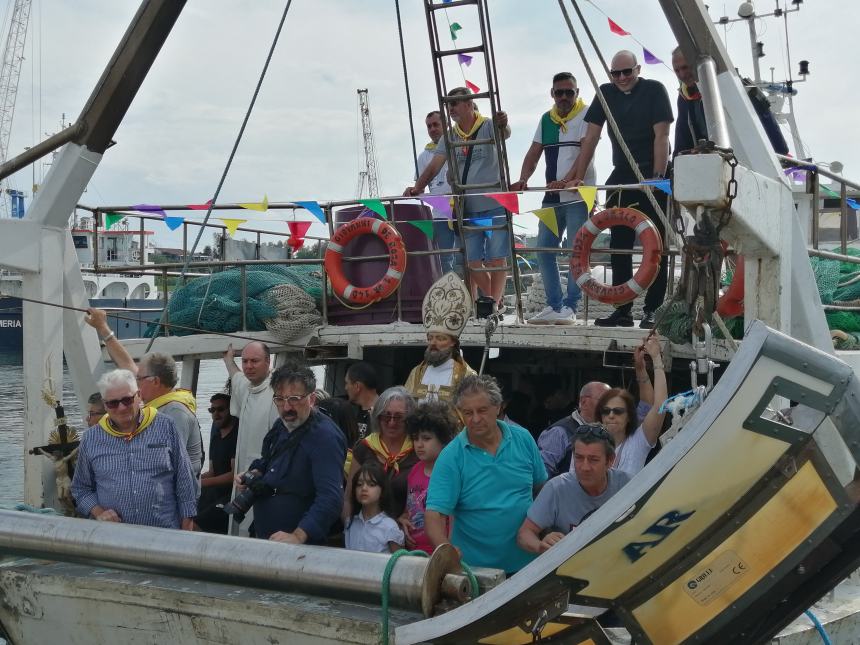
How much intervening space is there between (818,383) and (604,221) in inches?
176

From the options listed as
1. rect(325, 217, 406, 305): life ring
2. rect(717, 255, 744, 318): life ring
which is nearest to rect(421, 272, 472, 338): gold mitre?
rect(325, 217, 406, 305): life ring

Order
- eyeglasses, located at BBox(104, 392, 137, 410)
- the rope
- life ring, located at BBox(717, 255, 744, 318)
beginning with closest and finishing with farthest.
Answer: the rope
eyeglasses, located at BBox(104, 392, 137, 410)
life ring, located at BBox(717, 255, 744, 318)

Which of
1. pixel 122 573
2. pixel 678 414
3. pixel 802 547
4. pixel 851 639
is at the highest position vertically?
pixel 678 414

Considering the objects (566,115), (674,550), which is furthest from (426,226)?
(674,550)

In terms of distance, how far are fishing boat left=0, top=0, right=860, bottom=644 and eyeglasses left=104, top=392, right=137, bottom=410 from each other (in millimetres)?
542

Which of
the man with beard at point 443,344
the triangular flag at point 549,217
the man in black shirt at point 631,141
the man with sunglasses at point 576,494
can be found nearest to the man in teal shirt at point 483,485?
the man with sunglasses at point 576,494

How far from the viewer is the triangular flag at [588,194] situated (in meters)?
7.60

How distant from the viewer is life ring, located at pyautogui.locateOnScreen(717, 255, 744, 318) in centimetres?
644

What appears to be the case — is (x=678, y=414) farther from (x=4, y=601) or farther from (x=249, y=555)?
(x=4, y=601)

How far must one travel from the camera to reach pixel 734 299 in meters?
6.55

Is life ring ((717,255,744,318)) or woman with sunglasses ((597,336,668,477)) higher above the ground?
life ring ((717,255,744,318))

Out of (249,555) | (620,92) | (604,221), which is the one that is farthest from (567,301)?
(249,555)

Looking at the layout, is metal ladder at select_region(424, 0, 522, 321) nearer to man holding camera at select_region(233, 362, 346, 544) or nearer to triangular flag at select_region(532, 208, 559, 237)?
triangular flag at select_region(532, 208, 559, 237)

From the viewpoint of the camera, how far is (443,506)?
475cm
